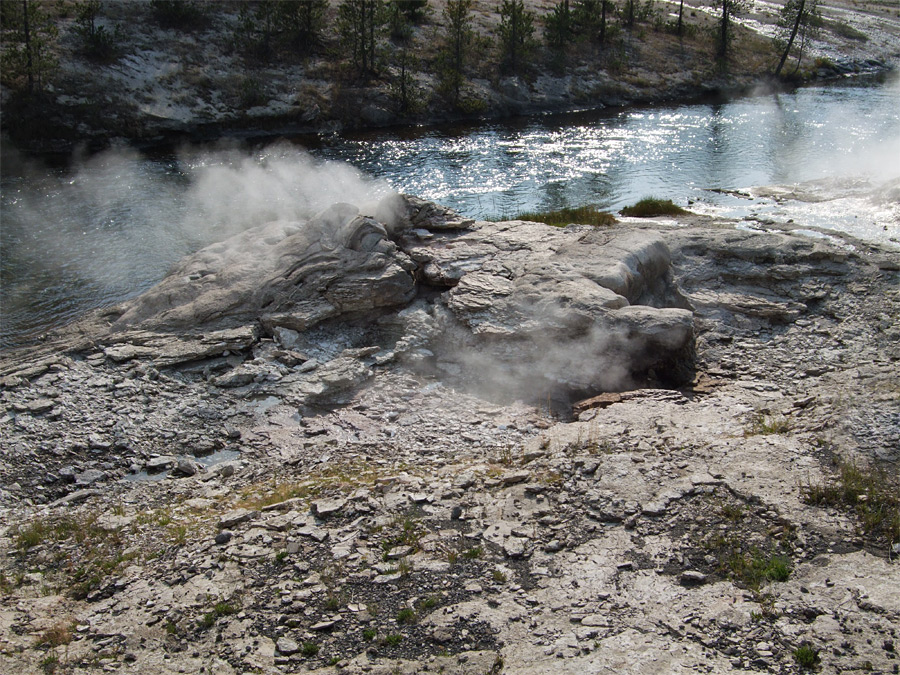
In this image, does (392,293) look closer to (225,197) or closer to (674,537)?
(674,537)

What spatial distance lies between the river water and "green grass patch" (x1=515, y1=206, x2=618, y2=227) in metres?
1.89

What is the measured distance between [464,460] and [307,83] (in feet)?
119

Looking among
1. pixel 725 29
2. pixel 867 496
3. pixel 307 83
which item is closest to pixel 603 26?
pixel 725 29

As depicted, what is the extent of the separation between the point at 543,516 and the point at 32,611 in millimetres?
5906

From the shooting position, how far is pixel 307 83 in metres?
41.3

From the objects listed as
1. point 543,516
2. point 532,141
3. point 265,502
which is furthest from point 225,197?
point 543,516

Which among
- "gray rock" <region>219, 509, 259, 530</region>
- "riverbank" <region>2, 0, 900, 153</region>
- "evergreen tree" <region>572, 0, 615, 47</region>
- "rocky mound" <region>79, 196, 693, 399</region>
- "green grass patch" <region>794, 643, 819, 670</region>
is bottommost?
"gray rock" <region>219, 509, 259, 530</region>

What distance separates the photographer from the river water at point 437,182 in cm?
2030

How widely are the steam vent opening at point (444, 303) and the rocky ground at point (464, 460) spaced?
2.6 inches

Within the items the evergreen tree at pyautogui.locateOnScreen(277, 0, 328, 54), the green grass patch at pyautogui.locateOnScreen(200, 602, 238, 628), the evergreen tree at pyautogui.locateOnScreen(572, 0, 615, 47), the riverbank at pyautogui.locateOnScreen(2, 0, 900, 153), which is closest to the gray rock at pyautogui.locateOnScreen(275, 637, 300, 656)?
the green grass patch at pyautogui.locateOnScreen(200, 602, 238, 628)

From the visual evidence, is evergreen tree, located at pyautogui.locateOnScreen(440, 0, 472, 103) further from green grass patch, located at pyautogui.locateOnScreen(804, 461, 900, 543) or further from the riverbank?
green grass patch, located at pyautogui.locateOnScreen(804, 461, 900, 543)

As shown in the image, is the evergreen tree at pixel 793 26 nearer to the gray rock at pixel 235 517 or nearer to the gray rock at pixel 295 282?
the gray rock at pixel 295 282

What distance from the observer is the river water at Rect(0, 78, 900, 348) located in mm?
20297

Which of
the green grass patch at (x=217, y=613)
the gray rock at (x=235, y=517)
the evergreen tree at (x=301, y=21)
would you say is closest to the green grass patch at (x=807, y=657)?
the green grass patch at (x=217, y=613)
